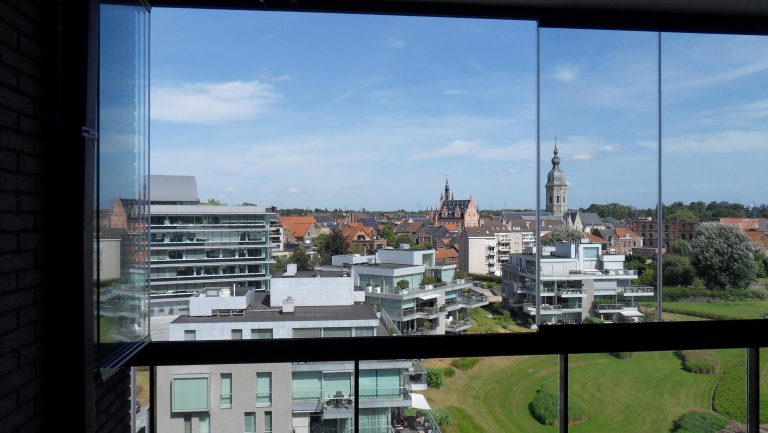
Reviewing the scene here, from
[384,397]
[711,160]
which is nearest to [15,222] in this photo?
[384,397]

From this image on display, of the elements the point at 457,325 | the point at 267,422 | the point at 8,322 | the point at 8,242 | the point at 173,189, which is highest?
the point at 173,189

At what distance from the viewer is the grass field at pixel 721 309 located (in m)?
2.85

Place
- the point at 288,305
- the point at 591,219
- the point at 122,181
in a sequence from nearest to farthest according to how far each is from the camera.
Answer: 1. the point at 122,181
2. the point at 288,305
3. the point at 591,219

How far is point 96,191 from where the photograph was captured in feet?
5.90

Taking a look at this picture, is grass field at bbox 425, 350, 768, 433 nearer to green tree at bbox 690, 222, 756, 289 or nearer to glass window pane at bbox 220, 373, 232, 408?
green tree at bbox 690, 222, 756, 289

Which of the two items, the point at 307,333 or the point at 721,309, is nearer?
the point at 307,333

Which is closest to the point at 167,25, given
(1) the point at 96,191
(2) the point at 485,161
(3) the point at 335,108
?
(3) the point at 335,108

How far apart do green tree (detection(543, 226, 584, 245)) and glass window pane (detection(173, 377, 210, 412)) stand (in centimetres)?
183

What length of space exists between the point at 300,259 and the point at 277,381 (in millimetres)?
617

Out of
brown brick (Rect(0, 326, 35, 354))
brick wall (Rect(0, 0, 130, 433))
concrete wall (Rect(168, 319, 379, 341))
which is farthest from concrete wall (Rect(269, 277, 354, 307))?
brown brick (Rect(0, 326, 35, 354))

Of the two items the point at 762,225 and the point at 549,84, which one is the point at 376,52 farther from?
the point at 762,225

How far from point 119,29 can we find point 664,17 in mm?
2582

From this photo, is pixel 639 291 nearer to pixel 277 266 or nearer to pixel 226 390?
pixel 277 266

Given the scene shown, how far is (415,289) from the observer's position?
8.85 feet
